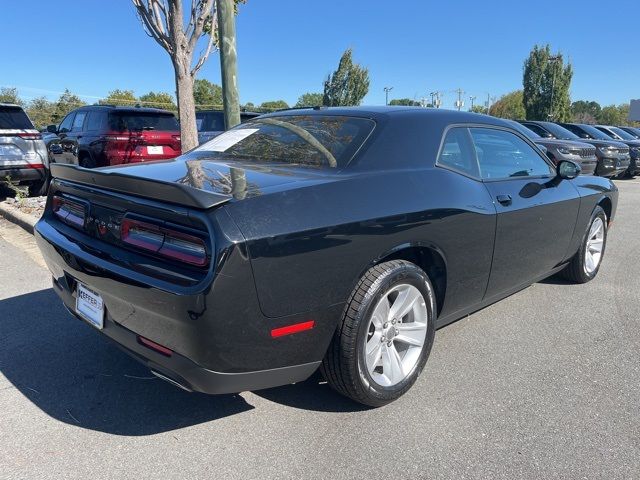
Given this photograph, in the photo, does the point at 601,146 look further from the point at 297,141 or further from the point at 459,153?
the point at 297,141

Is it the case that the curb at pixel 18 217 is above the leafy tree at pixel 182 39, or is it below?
below

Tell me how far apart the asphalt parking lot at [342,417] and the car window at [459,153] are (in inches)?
47.3

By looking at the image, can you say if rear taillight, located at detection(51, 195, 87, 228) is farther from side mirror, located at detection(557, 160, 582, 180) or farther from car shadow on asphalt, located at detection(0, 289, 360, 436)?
side mirror, located at detection(557, 160, 582, 180)

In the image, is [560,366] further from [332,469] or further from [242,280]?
[242,280]

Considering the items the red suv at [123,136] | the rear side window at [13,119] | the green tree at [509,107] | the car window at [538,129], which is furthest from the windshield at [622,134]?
the green tree at [509,107]

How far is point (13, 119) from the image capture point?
8188 mm

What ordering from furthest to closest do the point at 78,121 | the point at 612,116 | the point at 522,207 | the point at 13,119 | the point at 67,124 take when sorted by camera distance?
1. the point at 612,116
2. the point at 67,124
3. the point at 78,121
4. the point at 13,119
5. the point at 522,207

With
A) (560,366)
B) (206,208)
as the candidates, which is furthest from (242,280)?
(560,366)

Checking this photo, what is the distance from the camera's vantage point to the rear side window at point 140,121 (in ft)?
30.5

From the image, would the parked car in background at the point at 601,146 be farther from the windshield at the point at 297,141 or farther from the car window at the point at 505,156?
the windshield at the point at 297,141

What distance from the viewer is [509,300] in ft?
14.3

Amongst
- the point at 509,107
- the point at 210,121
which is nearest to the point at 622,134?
the point at 210,121

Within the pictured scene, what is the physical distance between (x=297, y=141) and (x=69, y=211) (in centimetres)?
137

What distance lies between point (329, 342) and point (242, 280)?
631mm
